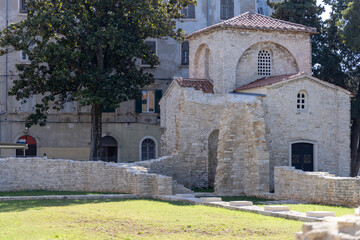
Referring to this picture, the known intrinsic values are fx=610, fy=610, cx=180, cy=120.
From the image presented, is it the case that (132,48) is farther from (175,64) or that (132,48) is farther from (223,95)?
(175,64)

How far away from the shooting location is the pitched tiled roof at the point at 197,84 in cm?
3156

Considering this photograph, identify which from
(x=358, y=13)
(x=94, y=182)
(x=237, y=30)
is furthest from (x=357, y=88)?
(x=94, y=182)

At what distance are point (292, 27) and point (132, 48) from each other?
861 cm

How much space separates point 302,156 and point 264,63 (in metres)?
5.90

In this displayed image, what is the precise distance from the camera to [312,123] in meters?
29.3

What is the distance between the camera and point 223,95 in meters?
31.4

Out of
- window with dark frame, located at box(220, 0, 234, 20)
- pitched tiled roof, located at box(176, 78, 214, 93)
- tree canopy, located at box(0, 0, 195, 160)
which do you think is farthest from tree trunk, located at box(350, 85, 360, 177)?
tree canopy, located at box(0, 0, 195, 160)

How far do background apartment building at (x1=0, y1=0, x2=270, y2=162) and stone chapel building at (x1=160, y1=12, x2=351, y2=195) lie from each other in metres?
6.95

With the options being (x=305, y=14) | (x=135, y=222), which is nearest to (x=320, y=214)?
(x=135, y=222)

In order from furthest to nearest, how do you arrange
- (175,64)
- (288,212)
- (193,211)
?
1. (175,64)
2. (193,211)
3. (288,212)

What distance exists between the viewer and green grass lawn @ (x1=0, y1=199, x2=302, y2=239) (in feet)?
47.6

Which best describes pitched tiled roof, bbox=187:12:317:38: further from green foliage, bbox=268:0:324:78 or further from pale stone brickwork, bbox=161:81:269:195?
green foliage, bbox=268:0:324:78

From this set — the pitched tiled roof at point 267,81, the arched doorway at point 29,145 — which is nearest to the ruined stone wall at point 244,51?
the pitched tiled roof at point 267,81

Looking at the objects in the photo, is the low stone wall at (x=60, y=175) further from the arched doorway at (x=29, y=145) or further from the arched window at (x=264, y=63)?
the arched doorway at (x=29, y=145)
